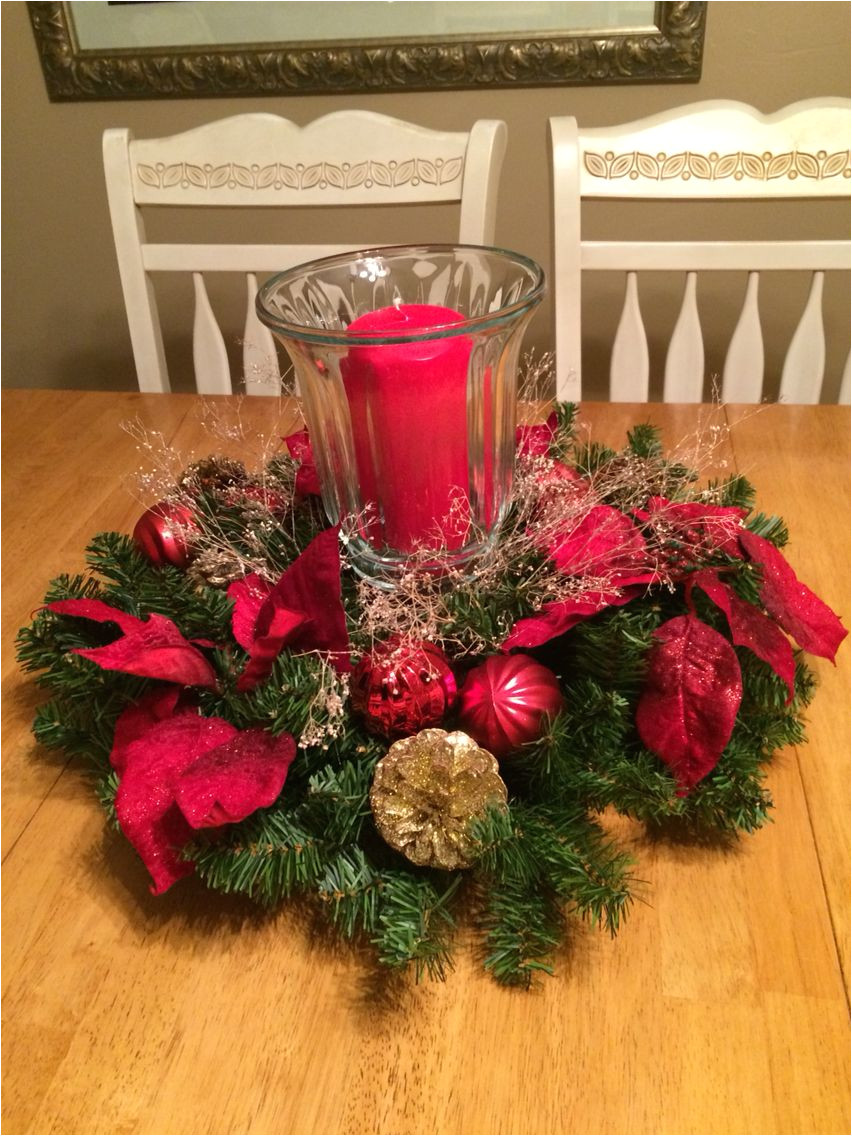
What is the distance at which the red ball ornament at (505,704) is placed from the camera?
42 centimetres

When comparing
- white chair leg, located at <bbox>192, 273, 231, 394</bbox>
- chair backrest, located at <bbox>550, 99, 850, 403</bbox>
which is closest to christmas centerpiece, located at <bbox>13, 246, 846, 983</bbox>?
chair backrest, located at <bbox>550, 99, 850, 403</bbox>

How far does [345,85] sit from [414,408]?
118 centimetres

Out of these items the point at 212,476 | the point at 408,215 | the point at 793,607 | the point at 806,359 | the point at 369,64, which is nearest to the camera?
the point at 793,607

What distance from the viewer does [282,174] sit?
930mm

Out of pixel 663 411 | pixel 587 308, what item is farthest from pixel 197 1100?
pixel 587 308

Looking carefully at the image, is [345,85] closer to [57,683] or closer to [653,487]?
[653,487]

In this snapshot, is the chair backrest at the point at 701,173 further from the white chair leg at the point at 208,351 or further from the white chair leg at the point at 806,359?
the white chair leg at the point at 208,351

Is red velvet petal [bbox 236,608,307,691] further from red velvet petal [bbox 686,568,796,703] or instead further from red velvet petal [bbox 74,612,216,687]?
red velvet petal [bbox 686,568,796,703]

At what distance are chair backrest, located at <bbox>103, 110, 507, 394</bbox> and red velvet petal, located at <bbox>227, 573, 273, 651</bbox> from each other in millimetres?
428

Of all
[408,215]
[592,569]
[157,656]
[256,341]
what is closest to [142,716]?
[157,656]

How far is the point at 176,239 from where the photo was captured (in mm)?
1591

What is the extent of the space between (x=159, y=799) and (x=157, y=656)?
0.23ft

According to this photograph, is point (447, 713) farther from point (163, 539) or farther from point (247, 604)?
point (163, 539)

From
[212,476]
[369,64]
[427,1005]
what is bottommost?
[427,1005]
